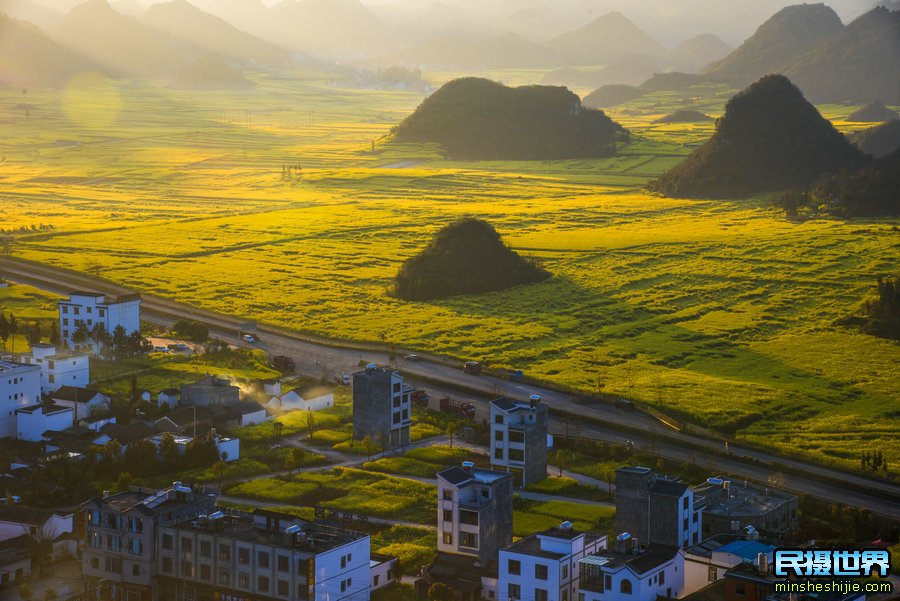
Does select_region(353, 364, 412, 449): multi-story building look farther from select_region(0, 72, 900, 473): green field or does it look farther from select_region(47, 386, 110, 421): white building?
select_region(47, 386, 110, 421): white building

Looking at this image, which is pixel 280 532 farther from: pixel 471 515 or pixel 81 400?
pixel 81 400

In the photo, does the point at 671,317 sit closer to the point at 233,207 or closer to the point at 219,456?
the point at 219,456

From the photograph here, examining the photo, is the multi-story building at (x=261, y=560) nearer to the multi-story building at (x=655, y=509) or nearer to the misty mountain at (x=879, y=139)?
the multi-story building at (x=655, y=509)

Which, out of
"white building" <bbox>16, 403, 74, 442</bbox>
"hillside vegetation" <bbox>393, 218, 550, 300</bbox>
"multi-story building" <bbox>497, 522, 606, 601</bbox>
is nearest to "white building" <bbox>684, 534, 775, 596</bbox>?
"multi-story building" <bbox>497, 522, 606, 601</bbox>

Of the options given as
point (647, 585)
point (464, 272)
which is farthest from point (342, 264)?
point (647, 585)

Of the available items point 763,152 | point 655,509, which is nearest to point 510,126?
point 763,152

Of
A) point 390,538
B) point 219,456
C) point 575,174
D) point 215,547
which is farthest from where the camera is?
point 575,174
